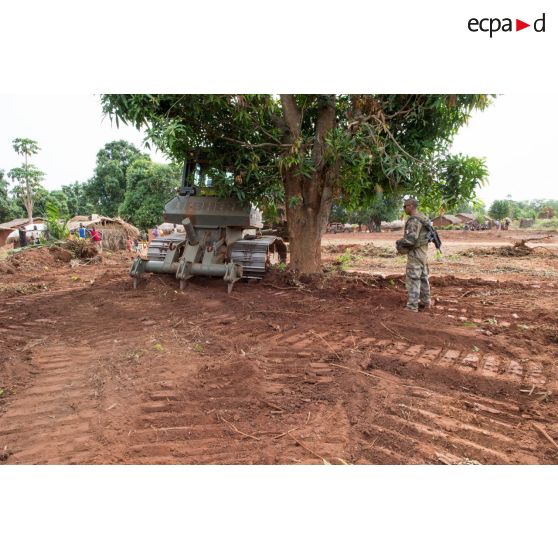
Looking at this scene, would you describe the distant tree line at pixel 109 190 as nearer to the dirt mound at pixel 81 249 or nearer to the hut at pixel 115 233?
the hut at pixel 115 233

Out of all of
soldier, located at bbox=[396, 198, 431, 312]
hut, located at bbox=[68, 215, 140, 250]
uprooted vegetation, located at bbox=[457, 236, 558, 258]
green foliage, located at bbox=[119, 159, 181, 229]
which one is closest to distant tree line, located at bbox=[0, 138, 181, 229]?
green foliage, located at bbox=[119, 159, 181, 229]

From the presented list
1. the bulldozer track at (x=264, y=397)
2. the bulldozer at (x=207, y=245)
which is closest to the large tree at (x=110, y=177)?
the bulldozer at (x=207, y=245)

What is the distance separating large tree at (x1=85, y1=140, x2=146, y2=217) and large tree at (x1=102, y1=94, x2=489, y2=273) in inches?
1227

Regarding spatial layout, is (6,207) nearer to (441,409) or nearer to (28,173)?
(28,173)

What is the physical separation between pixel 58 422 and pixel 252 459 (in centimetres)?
168

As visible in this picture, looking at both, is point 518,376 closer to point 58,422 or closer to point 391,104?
point 58,422

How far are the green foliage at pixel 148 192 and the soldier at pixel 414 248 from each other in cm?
2564

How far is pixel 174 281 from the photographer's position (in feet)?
26.8

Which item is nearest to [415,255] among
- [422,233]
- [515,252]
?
[422,233]

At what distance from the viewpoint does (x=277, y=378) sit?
4.09 m

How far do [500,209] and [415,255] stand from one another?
52.5 meters

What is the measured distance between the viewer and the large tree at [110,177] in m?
36.7

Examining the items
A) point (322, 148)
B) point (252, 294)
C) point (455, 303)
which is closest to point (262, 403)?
point (252, 294)

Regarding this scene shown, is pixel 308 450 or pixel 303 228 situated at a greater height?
pixel 303 228
